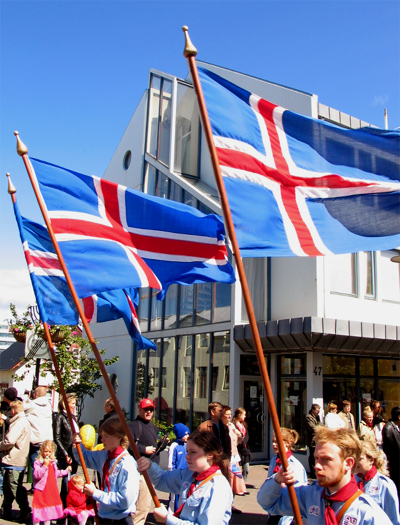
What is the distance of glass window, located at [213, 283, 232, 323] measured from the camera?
15250mm

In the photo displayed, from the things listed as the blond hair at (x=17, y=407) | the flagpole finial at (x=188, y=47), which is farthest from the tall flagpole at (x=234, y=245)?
the blond hair at (x=17, y=407)

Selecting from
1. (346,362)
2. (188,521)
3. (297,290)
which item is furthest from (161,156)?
(188,521)

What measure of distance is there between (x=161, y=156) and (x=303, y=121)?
15334 millimetres

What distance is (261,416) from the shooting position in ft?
49.8

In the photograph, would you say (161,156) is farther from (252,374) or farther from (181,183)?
(252,374)

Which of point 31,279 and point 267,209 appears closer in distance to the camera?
point 267,209

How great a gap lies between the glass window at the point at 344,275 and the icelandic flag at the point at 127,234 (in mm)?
8678

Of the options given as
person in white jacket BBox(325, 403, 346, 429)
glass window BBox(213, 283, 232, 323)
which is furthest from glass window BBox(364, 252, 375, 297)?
person in white jacket BBox(325, 403, 346, 429)

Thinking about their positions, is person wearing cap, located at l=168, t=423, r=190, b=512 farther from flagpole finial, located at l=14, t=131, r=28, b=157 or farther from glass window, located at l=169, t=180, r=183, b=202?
glass window, located at l=169, t=180, r=183, b=202

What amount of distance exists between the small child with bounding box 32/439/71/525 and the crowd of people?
1cm

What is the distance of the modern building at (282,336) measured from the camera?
45.9ft

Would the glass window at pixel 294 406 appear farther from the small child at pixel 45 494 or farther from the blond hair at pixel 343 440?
the blond hair at pixel 343 440

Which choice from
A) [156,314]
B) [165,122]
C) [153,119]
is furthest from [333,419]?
[153,119]

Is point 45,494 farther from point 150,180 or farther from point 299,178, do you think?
point 150,180
